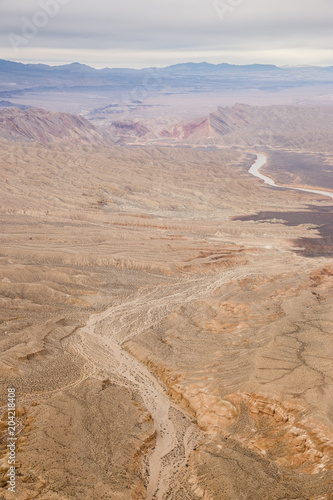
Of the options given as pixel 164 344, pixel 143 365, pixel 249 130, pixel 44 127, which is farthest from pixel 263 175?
pixel 143 365

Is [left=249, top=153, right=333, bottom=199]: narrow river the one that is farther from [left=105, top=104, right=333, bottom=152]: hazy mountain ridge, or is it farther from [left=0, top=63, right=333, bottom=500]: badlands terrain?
[left=105, top=104, right=333, bottom=152]: hazy mountain ridge

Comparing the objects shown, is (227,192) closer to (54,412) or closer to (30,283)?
(30,283)

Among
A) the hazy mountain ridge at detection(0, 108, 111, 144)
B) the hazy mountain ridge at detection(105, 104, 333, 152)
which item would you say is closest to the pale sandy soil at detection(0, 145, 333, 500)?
the hazy mountain ridge at detection(0, 108, 111, 144)

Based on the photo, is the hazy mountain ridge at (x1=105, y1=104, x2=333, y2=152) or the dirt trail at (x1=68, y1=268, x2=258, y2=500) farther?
the hazy mountain ridge at (x1=105, y1=104, x2=333, y2=152)

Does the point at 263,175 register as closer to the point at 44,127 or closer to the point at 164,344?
the point at 44,127

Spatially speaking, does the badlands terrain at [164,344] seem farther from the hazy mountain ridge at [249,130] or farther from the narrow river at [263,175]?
the hazy mountain ridge at [249,130]

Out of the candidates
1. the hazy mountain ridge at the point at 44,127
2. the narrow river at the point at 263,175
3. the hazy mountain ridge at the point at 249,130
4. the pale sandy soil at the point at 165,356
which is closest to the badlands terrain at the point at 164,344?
the pale sandy soil at the point at 165,356
